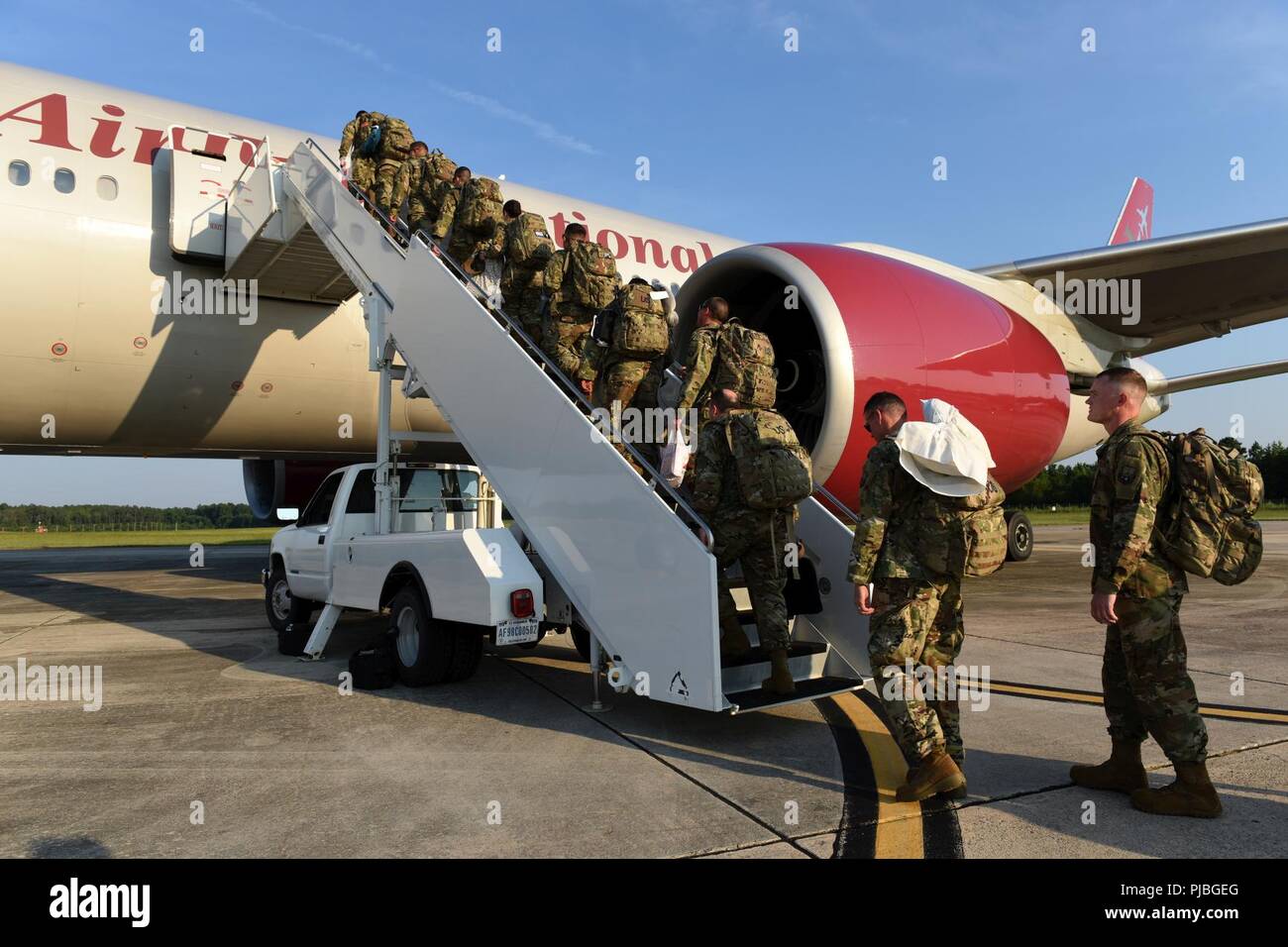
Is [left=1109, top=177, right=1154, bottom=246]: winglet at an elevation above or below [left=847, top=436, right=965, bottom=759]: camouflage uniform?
above

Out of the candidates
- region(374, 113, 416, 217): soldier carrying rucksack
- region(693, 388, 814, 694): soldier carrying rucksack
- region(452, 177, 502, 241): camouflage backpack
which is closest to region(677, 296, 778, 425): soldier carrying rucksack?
region(693, 388, 814, 694): soldier carrying rucksack

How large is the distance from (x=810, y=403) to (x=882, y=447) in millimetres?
4025

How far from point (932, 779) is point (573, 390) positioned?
2.74 m

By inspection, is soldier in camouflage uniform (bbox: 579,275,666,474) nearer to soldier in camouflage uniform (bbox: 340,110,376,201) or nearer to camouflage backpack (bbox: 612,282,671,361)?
camouflage backpack (bbox: 612,282,671,361)

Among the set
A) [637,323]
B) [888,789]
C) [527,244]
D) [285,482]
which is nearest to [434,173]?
[527,244]

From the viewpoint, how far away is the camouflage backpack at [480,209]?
6.98 m

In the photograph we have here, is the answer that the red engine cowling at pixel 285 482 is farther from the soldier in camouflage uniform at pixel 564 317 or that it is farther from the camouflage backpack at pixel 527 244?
the soldier in camouflage uniform at pixel 564 317

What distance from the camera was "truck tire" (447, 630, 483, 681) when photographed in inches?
222

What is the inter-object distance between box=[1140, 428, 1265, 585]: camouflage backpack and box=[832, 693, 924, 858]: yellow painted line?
1.38 meters

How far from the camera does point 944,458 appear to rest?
334cm

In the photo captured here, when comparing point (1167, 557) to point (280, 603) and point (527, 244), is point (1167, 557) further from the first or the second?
point (280, 603)
